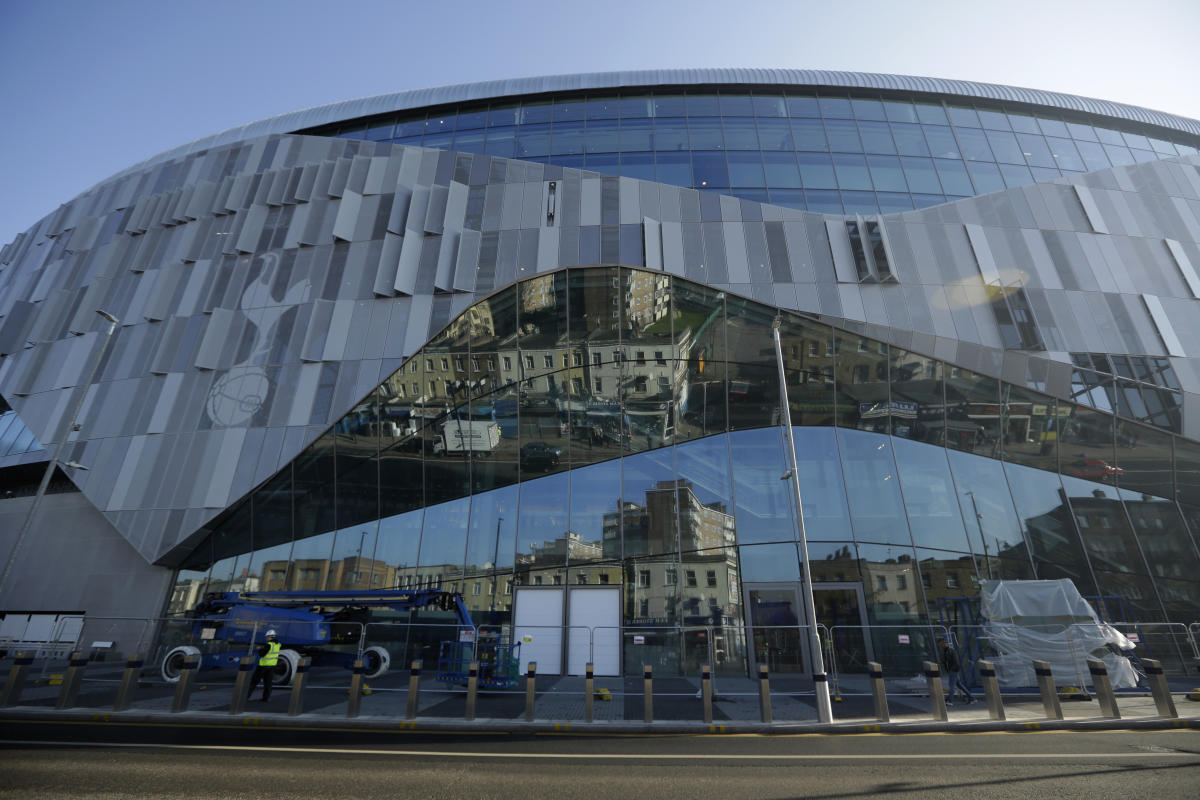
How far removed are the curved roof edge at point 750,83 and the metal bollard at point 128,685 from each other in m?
31.6

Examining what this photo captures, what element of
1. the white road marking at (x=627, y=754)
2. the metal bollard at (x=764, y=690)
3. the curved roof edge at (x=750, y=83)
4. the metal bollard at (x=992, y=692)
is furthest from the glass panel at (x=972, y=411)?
the curved roof edge at (x=750, y=83)

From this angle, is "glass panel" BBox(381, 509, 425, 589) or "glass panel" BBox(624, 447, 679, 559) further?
"glass panel" BBox(381, 509, 425, 589)

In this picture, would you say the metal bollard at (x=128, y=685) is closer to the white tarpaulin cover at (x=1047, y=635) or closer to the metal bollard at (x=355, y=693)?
the metal bollard at (x=355, y=693)

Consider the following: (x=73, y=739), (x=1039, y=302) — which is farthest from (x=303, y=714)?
(x=1039, y=302)

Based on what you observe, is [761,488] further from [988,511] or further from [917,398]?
[988,511]

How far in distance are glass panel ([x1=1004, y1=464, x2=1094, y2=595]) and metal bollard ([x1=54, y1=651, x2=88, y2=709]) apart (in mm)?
28064

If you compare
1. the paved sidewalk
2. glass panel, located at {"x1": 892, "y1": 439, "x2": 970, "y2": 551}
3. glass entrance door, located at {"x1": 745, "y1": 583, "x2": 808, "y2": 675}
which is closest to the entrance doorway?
glass entrance door, located at {"x1": 745, "y1": 583, "x2": 808, "y2": 675}

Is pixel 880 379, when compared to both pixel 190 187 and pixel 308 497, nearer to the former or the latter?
pixel 308 497

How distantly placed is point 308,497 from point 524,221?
15.0m

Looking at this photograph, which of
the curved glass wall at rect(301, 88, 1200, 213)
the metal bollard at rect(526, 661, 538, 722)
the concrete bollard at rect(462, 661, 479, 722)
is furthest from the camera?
the curved glass wall at rect(301, 88, 1200, 213)

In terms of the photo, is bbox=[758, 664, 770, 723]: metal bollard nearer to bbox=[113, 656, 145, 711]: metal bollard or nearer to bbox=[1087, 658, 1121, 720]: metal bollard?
bbox=[1087, 658, 1121, 720]: metal bollard

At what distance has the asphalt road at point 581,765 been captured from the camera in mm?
6398

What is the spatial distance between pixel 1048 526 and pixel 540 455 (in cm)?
1920

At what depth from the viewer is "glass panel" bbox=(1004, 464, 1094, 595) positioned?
61.1 ft
